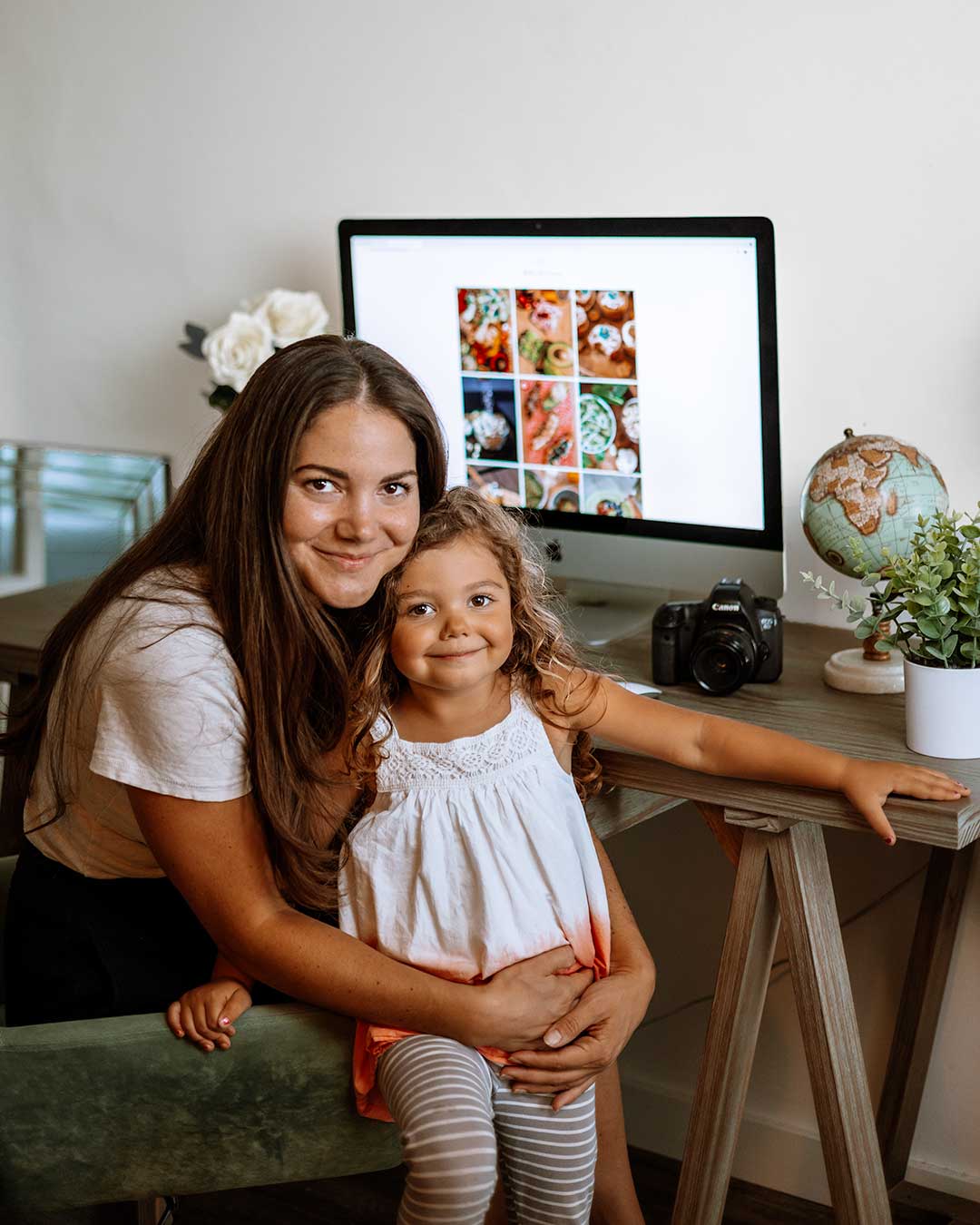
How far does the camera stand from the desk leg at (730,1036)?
137 centimetres

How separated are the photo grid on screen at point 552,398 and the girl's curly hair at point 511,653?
0.35 m

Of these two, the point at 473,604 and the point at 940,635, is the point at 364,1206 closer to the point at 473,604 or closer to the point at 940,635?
the point at 473,604

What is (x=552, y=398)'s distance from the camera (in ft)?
5.74

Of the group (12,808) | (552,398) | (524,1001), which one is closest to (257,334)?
(552,398)

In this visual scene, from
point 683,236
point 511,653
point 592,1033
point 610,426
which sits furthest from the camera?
point 610,426

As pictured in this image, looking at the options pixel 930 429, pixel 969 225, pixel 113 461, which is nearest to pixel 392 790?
pixel 930 429

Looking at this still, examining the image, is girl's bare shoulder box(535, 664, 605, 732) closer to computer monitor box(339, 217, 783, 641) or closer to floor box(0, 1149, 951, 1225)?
computer monitor box(339, 217, 783, 641)

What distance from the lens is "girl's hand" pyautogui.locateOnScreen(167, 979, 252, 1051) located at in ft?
3.99

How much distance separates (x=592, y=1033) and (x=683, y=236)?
2.93ft

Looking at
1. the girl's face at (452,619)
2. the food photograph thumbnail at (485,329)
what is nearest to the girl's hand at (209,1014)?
the girl's face at (452,619)

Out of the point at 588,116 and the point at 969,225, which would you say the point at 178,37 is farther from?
the point at 969,225

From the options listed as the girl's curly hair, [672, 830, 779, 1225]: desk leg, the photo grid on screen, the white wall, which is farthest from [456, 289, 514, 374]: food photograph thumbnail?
[672, 830, 779, 1225]: desk leg

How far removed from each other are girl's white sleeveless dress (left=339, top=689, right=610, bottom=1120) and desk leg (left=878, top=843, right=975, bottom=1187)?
0.59 m

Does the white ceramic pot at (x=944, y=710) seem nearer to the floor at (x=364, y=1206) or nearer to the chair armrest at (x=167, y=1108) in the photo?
the chair armrest at (x=167, y=1108)
